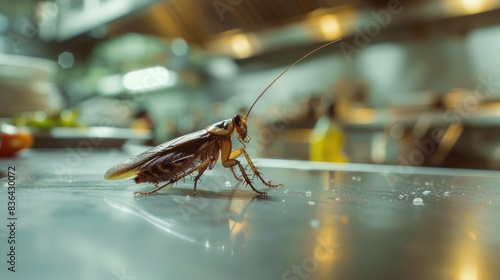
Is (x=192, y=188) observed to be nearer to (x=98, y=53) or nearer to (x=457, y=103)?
(x=457, y=103)

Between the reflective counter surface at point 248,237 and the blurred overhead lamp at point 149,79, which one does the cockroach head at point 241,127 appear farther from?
the blurred overhead lamp at point 149,79

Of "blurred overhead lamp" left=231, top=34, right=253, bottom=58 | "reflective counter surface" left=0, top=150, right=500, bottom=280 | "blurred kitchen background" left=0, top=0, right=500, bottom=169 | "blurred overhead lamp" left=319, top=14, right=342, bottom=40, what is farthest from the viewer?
"blurred overhead lamp" left=231, top=34, right=253, bottom=58

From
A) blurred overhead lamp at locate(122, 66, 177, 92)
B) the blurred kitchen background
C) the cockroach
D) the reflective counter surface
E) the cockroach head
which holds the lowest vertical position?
the reflective counter surface

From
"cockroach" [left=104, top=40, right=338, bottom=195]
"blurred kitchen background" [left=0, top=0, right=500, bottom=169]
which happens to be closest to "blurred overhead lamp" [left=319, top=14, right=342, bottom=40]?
"blurred kitchen background" [left=0, top=0, right=500, bottom=169]

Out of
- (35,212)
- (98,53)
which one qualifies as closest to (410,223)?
(35,212)

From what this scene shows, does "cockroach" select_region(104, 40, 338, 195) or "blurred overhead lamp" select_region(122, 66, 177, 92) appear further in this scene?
"blurred overhead lamp" select_region(122, 66, 177, 92)

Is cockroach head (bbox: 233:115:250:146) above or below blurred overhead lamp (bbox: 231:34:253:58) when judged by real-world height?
below

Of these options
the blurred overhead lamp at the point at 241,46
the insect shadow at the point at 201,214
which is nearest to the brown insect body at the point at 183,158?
the insect shadow at the point at 201,214

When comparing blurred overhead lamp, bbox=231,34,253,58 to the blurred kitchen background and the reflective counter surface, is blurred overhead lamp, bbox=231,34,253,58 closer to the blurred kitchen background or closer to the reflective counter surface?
the blurred kitchen background
